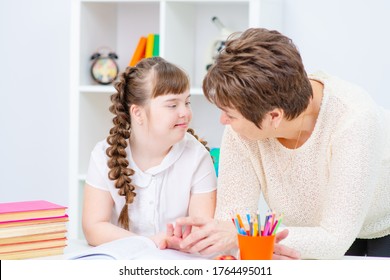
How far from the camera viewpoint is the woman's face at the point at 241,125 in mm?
1475

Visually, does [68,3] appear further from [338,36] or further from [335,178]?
[335,178]

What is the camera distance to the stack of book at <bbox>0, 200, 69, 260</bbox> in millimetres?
1422

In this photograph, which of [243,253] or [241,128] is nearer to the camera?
[243,253]

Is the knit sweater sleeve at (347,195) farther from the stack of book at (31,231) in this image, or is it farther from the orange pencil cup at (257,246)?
the stack of book at (31,231)

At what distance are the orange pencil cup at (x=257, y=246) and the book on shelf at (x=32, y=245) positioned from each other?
45 cm

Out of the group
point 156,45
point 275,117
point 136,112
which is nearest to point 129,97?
point 136,112

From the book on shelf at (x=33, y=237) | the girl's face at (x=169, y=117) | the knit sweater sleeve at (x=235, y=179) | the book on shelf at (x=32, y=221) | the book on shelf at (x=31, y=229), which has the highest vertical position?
the girl's face at (x=169, y=117)

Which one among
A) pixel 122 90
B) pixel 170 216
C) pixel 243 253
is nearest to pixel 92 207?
pixel 170 216

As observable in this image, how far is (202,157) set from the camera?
74.9 inches

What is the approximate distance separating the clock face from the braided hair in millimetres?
1047

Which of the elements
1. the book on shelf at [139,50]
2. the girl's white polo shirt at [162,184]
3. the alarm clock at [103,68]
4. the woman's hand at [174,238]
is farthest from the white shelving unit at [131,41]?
the woman's hand at [174,238]

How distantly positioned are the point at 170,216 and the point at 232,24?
1.45m

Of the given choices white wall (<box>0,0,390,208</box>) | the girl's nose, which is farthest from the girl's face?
white wall (<box>0,0,390,208</box>)

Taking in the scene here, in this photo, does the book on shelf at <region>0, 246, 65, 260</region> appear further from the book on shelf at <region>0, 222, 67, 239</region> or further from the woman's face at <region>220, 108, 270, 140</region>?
the woman's face at <region>220, 108, 270, 140</region>
